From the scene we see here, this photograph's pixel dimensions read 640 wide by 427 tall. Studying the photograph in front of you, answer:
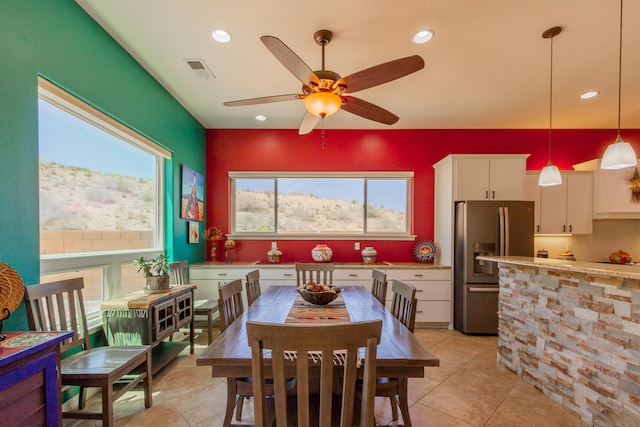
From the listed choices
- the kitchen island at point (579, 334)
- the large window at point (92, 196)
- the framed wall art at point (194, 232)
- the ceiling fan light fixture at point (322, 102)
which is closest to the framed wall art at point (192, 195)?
the framed wall art at point (194, 232)

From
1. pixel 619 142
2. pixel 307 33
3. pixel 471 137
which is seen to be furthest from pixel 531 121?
pixel 307 33

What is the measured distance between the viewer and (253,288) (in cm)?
261

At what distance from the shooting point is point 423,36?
2.42 meters

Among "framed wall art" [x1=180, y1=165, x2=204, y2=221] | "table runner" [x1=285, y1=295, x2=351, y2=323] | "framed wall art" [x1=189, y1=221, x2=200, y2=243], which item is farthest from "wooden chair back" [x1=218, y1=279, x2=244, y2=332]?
"framed wall art" [x1=189, y1=221, x2=200, y2=243]

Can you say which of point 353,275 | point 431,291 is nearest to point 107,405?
point 353,275

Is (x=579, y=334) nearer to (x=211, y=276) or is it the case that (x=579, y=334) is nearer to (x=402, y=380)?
(x=402, y=380)

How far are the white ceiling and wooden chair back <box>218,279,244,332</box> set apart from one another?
6.47 feet

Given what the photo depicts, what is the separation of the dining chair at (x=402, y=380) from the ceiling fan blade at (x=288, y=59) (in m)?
1.55

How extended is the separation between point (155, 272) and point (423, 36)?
314 cm

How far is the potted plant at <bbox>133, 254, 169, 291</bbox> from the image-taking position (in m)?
2.73

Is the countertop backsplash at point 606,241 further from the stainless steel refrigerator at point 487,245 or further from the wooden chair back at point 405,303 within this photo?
the wooden chair back at point 405,303

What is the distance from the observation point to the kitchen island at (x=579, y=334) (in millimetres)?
1801

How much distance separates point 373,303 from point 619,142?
2055 millimetres

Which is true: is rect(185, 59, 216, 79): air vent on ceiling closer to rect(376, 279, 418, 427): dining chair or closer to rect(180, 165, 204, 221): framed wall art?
rect(180, 165, 204, 221): framed wall art
